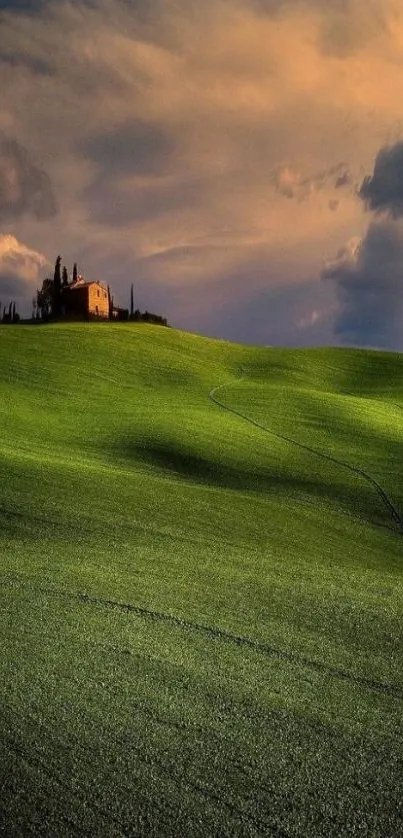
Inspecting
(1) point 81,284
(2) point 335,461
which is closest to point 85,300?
(1) point 81,284

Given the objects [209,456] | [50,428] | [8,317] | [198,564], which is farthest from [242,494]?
[8,317]

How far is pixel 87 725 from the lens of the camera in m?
5.54

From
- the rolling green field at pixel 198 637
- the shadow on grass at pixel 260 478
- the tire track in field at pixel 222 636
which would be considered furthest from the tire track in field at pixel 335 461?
the tire track in field at pixel 222 636

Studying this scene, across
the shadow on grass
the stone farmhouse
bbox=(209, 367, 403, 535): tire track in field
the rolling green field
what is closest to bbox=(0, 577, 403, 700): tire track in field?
the rolling green field

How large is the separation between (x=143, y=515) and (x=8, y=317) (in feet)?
218

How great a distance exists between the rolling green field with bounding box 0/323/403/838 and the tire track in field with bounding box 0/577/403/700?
0.09ft

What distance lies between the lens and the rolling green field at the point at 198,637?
15.8ft

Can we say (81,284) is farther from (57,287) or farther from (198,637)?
(198,637)

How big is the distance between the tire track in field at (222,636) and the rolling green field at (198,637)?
0.09 ft

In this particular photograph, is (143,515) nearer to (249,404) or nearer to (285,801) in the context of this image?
(285,801)

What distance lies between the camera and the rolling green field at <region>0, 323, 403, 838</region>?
480 centimetres

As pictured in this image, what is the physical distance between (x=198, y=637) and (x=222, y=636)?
25 cm

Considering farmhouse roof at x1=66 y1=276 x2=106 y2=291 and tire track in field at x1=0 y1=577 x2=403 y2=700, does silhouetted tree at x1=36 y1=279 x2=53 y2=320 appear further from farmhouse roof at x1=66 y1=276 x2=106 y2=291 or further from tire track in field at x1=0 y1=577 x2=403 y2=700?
tire track in field at x1=0 y1=577 x2=403 y2=700

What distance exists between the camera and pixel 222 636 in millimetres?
7605
